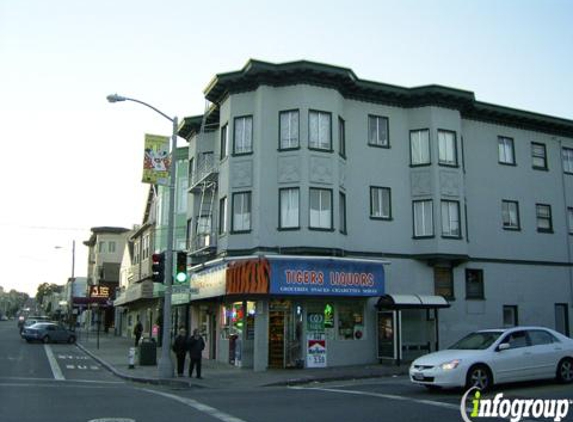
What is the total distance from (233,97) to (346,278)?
872 cm

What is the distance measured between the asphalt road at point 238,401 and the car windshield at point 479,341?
1.05 meters

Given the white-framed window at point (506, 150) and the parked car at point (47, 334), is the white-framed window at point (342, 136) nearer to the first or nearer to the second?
the white-framed window at point (506, 150)

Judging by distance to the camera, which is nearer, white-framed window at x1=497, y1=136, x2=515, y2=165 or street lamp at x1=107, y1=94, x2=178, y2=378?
street lamp at x1=107, y1=94, x2=178, y2=378

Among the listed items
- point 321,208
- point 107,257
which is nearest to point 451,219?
point 321,208

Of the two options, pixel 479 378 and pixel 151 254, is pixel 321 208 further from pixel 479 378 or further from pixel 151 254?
pixel 151 254

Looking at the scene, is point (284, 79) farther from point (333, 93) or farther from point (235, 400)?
point (235, 400)

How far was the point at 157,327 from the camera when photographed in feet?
125

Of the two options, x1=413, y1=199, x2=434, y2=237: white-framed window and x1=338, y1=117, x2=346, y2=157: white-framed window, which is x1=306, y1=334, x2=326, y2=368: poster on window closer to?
x1=413, y1=199, x2=434, y2=237: white-framed window

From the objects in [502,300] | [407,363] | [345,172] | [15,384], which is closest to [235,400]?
[15,384]

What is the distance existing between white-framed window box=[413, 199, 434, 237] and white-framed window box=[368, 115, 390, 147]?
2952mm

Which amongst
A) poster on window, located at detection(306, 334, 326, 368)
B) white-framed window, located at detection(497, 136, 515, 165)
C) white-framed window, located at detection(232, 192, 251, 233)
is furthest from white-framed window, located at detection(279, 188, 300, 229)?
white-framed window, located at detection(497, 136, 515, 165)

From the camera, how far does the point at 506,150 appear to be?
30594 mm

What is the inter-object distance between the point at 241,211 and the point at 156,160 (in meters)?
4.82

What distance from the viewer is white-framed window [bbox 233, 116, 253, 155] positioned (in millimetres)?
26000
